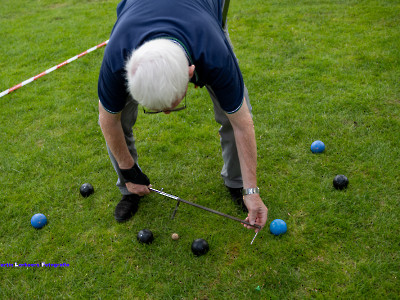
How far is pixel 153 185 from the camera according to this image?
3.66 meters

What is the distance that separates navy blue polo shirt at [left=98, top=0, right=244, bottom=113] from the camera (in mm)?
1895

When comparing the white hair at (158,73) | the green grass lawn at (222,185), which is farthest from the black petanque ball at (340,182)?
the white hair at (158,73)

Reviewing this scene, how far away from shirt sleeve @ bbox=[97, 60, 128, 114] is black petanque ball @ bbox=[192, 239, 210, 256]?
52.6 inches

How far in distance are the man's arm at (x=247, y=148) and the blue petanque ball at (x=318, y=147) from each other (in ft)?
5.26

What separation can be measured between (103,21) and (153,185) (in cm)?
616

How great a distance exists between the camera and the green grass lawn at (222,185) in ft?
8.96

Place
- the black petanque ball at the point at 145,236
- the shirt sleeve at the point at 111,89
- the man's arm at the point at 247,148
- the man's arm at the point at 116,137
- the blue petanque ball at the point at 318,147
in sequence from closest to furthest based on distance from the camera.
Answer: the shirt sleeve at the point at 111,89
the man's arm at the point at 247,148
the man's arm at the point at 116,137
the black petanque ball at the point at 145,236
the blue petanque ball at the point at 318,147

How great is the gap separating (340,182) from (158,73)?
237 centimetres

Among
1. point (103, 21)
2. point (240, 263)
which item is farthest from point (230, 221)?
point (103, 21)

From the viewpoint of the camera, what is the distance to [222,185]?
141 inches

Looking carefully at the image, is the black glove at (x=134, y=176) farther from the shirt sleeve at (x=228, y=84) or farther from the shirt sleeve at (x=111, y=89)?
the shirt sleeve at (x=228, y=84)

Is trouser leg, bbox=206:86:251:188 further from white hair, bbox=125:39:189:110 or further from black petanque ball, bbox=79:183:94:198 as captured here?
black petanque ball, bbox=79:183:94:198

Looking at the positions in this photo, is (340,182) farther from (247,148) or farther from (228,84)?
(228,84)

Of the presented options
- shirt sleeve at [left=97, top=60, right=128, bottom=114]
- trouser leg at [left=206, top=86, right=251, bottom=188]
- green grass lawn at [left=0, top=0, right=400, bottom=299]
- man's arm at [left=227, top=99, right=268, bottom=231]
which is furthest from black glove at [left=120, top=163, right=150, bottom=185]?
man's arm at [left=227, top=99, right=268, bottom=231]
